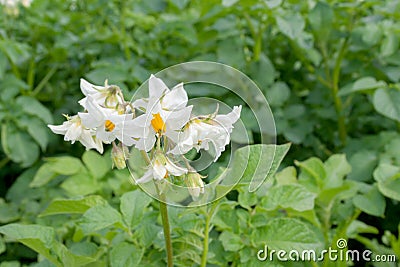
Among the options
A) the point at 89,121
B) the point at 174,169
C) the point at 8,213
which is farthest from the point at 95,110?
the point at 8,213

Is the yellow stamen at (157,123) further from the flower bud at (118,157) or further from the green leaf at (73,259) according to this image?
the green leaf at (73,259)

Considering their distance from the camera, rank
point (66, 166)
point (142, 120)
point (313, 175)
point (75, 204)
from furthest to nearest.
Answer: point (66, 166) → point (313, 175) → point (75, 204) → point (142, 120)

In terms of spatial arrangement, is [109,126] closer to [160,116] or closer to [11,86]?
[160,116]

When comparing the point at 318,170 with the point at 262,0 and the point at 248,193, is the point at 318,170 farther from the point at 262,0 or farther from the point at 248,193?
the point at 262,0

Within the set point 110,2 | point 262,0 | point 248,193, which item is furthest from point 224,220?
point 110,2

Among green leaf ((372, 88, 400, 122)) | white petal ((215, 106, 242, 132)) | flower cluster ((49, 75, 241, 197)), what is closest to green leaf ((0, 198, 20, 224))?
flower cluster ((49, 75, 241, 197))

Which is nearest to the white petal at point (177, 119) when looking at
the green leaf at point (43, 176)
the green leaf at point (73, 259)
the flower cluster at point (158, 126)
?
the flower cluster at point (158, 126)

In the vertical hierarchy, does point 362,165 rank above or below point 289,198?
above
